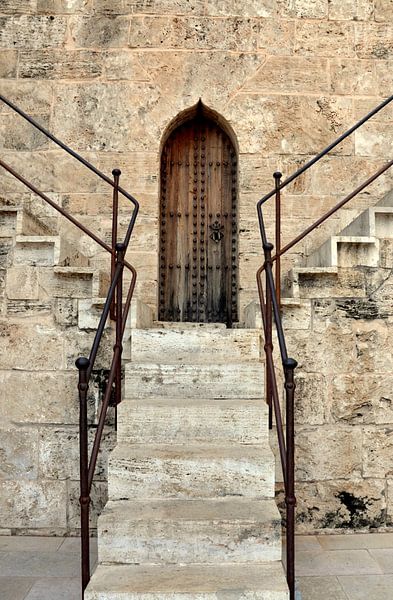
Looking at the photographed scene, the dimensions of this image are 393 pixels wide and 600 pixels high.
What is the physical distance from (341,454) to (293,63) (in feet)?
13.5

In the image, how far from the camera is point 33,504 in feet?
12.7

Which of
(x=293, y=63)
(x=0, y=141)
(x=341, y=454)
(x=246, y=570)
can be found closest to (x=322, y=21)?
(x=293, y=63)

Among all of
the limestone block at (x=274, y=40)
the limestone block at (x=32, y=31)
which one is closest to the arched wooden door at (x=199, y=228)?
the limestone block at (x=274, y=40)

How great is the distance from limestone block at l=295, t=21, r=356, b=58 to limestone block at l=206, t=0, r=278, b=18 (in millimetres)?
358

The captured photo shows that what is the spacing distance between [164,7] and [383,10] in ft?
7.95

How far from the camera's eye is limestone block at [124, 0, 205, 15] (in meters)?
5.53

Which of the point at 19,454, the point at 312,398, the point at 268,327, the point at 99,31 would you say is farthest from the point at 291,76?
the point at 19,454

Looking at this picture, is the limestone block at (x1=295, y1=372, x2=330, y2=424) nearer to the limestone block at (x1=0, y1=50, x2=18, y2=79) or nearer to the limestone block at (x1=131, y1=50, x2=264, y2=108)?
the limestone block at (x1=131, y1=50, x2=264, y2=108)

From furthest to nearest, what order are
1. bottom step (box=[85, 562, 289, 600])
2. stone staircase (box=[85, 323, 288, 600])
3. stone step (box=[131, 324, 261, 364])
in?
stone step (box=[131, 324, 261, 364]) < stone staircase (box=[85, 323, 288, 600]) < bottom step (box=[85, 562, 289, 600])

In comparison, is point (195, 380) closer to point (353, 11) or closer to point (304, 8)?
point (304, 8)

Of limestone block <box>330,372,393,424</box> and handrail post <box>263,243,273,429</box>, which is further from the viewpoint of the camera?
limestone block <box>330,372,393,424</box>

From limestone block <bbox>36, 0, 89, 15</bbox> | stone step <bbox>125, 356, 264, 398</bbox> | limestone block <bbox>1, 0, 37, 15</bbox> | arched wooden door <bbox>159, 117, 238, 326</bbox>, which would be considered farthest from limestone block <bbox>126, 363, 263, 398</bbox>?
limestone block <bbox>1, 0, 37, 15</bbox>

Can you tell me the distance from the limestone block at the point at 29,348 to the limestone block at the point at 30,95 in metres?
2.71

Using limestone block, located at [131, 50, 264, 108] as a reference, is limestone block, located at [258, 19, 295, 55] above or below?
above
